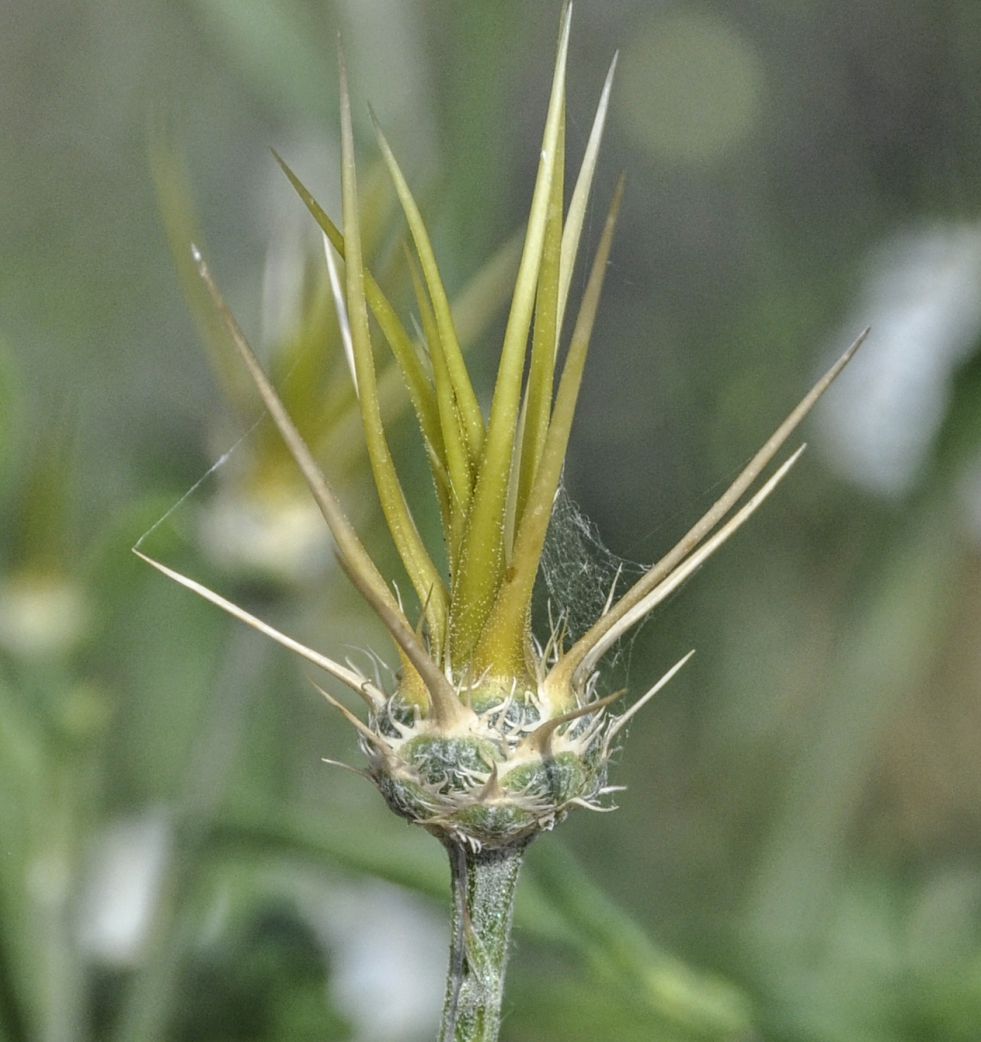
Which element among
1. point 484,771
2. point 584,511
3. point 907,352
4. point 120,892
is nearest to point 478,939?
point 484,771

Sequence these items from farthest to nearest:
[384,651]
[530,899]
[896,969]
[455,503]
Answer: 1. [384,651]
2. [896,969]
3. [530,899]
4. [455,503]

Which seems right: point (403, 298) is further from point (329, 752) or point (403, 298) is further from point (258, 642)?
point (329, 752)

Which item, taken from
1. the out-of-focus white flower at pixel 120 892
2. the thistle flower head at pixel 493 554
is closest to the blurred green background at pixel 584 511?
the out-of-focus white flower at pixel 120 892

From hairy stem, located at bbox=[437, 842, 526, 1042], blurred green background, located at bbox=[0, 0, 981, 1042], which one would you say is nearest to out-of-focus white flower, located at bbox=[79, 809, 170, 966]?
blurred green background, located at bbox=[0, 0, 981, 1042]

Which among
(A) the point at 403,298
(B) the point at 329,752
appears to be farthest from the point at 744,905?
(A) the point at 403,298

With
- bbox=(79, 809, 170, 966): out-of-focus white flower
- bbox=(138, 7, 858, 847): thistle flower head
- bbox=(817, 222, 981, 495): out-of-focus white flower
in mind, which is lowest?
bbox=(79, 809, 170, 966): out-of-focus white flower

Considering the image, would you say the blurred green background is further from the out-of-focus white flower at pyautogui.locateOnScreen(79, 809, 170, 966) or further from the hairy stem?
the hairy stem

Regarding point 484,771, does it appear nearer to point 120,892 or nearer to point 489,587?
point 489,587
